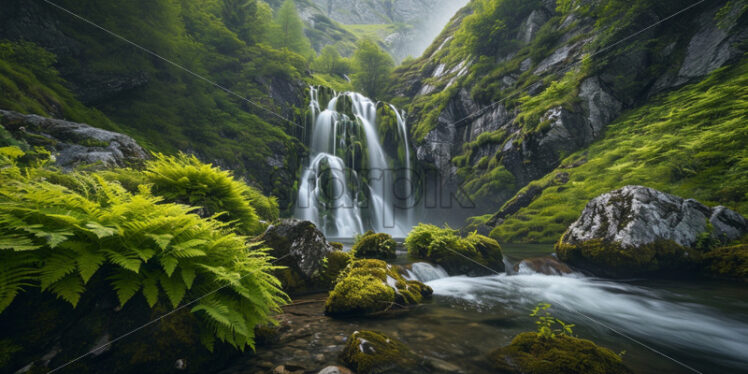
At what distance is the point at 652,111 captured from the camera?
41.7 feet

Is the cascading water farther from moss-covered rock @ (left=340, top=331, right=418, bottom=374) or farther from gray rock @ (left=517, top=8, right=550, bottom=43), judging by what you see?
moss-covered rock @ (left=340, top=331, right=418, bottom=374)

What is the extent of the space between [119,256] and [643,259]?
32.7 ft

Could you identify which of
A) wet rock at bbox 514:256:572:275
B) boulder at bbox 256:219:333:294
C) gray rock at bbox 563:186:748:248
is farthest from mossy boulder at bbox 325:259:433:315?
gray rock at bbox 563:186:748:248

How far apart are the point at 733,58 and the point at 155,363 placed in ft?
69.4

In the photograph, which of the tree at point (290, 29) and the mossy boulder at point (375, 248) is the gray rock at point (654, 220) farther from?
the tree at point (290, 29)

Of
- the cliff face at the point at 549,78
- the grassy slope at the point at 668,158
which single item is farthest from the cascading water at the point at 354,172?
the grassy slope at the point at 668,158

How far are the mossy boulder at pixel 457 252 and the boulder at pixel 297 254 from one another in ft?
12.3

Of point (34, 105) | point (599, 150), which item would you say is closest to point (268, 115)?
point (34, 105)

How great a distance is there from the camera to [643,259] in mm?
6297

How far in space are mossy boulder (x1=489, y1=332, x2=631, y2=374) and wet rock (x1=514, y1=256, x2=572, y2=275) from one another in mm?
5481

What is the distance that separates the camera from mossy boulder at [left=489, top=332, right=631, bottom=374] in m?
2.34

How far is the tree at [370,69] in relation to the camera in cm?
3253

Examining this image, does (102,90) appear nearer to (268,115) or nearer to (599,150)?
(268,115)

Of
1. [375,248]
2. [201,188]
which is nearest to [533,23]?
[375,248]
